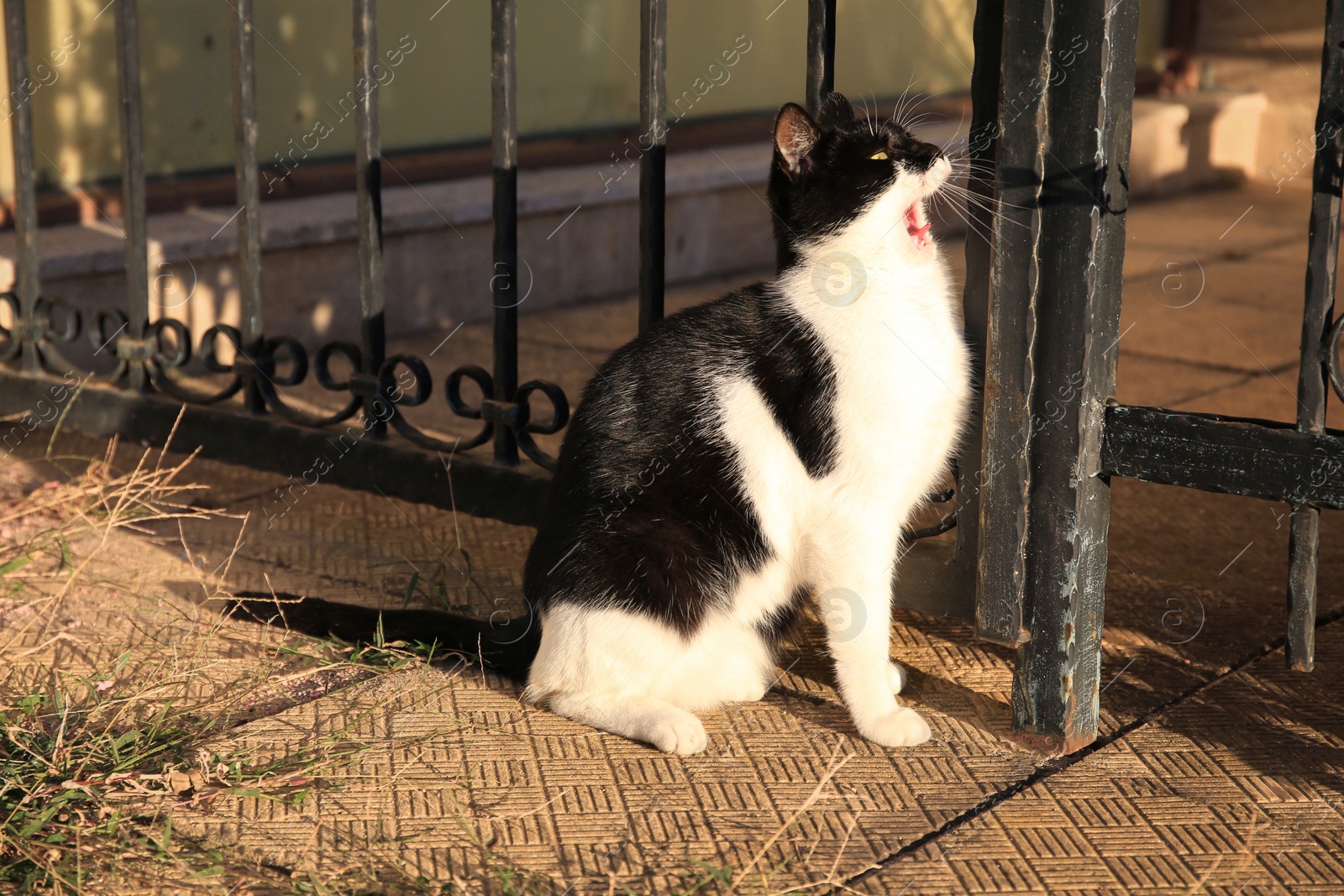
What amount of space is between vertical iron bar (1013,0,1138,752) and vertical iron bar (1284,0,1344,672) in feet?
0.97

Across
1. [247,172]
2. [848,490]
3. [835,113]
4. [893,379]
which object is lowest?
[848,490]

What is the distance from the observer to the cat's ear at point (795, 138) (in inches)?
94.7

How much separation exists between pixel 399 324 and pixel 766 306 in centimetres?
344

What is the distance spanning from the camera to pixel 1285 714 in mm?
2600

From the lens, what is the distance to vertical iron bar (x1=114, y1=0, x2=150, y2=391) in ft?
11.8

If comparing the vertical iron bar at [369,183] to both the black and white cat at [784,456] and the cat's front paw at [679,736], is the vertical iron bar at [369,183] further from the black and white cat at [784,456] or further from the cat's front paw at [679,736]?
the cat's front paw at [679,736]

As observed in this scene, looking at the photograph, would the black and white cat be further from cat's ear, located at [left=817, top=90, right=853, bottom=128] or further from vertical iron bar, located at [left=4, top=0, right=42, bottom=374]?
vertical iron bar, located at [left=4, top=0, right=42, bottom=374]

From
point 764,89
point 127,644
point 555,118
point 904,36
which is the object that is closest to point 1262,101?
point 904,36

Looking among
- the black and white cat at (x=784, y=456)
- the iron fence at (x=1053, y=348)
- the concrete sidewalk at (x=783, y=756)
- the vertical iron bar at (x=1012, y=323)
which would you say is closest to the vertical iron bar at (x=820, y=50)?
the iron fence at (x=1053, y=348)

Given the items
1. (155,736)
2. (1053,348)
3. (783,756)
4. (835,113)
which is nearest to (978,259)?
(1053,348)

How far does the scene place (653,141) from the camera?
2.84m

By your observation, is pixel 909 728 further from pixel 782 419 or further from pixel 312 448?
pixel 312 448

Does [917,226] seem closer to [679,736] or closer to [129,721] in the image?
[679,736]

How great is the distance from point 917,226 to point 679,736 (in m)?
1.05
